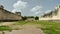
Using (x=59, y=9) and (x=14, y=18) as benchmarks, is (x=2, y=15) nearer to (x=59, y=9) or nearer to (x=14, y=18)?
(x=14, y=18)

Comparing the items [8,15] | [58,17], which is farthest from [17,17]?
[58,17]

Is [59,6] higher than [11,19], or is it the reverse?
[59,6]

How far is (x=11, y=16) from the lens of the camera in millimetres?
63469

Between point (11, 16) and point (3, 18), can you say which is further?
point (11, 16)

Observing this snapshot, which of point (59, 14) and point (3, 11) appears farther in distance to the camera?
point (59, 14)

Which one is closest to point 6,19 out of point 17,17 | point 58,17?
point 17,17

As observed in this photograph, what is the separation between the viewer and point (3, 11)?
197 ft

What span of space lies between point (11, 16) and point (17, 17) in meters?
4.84

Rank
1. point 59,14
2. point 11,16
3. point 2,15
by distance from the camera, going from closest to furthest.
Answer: point 2,15 < point 11,16 < point 59,14

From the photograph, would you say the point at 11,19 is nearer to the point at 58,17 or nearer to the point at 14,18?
the point at 14,18

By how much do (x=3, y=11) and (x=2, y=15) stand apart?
4.99 ft

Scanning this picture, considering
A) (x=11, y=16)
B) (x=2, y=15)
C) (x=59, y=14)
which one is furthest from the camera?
(x=59, y=14)

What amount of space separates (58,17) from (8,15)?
20.7m

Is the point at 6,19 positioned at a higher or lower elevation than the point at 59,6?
lower
